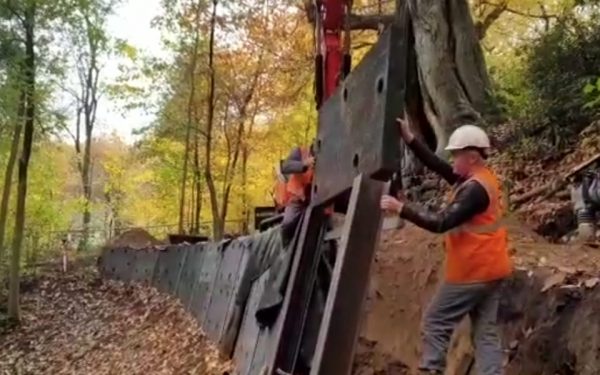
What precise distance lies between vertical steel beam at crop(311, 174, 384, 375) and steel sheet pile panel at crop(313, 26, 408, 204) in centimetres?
19

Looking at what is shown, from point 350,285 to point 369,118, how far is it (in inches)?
40.8

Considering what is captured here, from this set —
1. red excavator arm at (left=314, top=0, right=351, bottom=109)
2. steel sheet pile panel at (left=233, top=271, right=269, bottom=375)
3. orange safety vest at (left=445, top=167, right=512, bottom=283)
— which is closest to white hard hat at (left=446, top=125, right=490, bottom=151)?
orange safety vest at (left=445, top=167, right=512, bottom=283)

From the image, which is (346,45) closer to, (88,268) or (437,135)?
(437,135)

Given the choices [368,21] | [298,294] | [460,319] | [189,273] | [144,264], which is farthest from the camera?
[144,264]

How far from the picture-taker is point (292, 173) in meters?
6.49

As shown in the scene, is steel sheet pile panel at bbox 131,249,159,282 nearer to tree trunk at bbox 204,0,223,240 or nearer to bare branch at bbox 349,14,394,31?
tree trunk at bbox 204,0,223,240

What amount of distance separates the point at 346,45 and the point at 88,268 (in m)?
20.6

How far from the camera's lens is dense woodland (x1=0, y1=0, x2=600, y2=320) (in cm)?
1045

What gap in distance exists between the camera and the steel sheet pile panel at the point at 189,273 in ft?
43.7

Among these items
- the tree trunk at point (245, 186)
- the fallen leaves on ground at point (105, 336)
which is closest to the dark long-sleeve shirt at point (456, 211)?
the fallen leaves on ground at point (105, 336)

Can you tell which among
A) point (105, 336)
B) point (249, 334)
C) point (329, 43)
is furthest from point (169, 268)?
point (329, 43)

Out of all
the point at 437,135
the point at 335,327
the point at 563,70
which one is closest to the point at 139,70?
the point at 437,135

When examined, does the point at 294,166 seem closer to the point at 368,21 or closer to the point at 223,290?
the point at 223,290

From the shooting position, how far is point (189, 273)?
14133 mm
